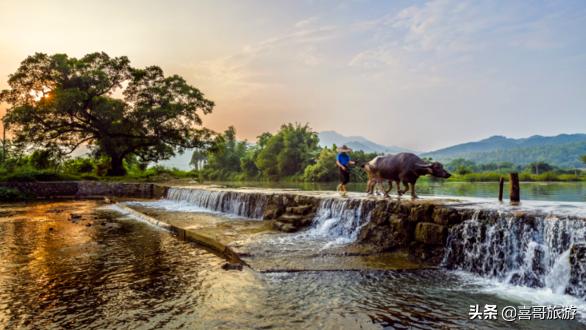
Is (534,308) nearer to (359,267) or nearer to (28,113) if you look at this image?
(359,267)

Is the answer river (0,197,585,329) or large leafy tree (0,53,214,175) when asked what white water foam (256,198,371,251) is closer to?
river (0,197,585,329)

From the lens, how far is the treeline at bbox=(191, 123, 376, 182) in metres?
50.8

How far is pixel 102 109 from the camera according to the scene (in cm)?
2956

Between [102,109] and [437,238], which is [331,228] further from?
[102,109]

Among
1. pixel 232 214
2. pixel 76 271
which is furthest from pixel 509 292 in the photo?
pixel 232 214

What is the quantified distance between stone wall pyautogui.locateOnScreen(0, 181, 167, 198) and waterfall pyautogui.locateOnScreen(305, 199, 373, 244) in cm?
1707

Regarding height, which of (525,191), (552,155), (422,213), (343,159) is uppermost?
(552,155)

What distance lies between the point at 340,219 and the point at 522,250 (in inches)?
182

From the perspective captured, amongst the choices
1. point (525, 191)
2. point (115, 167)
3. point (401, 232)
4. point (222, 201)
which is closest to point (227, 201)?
point (222, 201)

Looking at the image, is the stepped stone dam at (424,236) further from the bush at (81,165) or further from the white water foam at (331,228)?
the bush at (81,165)

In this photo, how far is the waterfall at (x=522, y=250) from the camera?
5.88 metres

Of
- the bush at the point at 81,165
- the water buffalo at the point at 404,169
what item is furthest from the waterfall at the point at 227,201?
the bush at the point at 81,165

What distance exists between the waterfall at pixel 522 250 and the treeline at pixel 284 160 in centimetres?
3709

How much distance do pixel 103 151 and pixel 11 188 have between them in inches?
375
